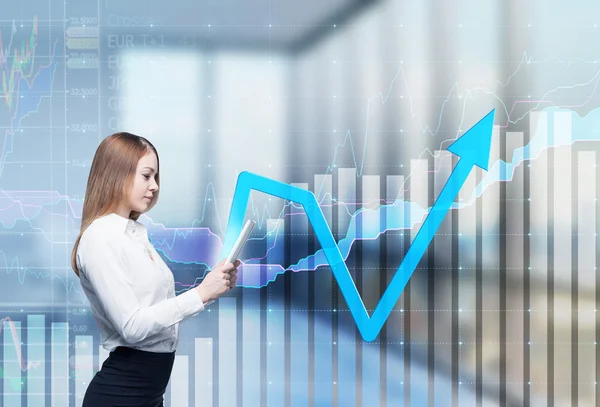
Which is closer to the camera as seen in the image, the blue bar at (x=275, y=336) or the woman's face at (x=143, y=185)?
the woman's face at (x=143, y=185)

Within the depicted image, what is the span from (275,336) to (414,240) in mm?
659

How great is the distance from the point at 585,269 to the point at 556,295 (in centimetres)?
15

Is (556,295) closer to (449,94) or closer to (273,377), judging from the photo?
(449,94)

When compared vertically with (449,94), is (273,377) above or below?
below

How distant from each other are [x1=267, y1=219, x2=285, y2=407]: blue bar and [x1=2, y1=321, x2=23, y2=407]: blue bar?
98 centimetres

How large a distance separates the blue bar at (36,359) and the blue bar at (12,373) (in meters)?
0.04

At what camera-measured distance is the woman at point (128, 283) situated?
121cm

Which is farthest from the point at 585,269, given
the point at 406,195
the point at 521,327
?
the point at 406,195

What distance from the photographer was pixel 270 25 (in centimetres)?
229

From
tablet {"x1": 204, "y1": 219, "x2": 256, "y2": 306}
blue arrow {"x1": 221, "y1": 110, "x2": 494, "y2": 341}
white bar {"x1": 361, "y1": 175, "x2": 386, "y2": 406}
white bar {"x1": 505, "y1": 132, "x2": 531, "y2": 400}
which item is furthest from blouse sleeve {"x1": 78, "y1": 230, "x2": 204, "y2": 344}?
white bar {"x1": 505, "y1": 132, "x2": 531, "y2": 400}

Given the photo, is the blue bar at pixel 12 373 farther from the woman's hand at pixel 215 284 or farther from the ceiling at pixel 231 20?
the woman's hand at pixel 215 284

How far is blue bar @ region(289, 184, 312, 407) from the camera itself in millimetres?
2281

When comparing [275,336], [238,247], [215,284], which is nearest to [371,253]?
[275,336]
